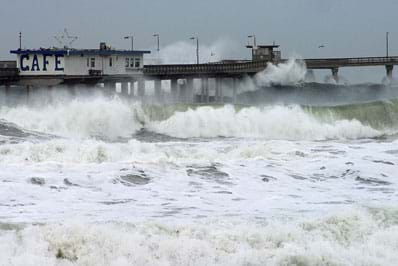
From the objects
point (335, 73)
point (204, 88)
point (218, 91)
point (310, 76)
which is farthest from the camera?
point (335, 73)

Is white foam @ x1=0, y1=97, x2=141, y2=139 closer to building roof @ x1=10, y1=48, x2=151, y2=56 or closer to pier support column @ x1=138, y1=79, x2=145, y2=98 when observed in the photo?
building roof @ x1=10, y1=48, x2=151, y2=56

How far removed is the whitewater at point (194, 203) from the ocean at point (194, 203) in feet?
0.10

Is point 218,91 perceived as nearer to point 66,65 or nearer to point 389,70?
point 66,65

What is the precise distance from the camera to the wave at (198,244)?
11.9 meters

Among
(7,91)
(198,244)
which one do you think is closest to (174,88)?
(7,91)

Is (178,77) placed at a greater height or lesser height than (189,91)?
greater

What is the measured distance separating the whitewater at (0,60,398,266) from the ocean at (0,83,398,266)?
31mm

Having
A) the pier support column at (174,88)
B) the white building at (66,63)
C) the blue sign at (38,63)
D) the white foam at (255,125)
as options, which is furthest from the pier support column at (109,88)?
the white foam at (255,125)

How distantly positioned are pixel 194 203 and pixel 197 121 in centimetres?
2330

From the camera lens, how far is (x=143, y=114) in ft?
133

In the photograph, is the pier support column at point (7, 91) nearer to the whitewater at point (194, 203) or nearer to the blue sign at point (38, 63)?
the blue sign at point (38, 63)

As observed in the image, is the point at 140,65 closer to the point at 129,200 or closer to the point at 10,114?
the point at 10,114

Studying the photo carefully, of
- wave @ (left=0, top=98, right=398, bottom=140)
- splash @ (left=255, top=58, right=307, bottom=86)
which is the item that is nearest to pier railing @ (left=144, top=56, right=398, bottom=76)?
splash @ (left=255, top=58, right=307, bottom=86)

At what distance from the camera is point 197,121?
1567 inches
